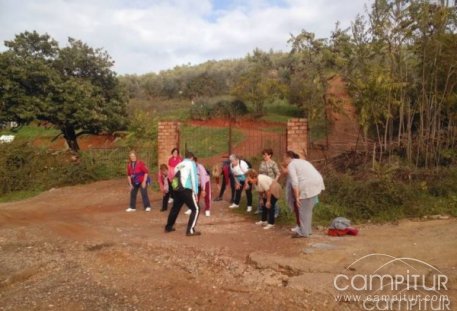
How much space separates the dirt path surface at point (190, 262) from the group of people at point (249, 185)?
0.37 metres

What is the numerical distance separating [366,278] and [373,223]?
3944 millimetres

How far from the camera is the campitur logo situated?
495cm

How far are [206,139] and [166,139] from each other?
8343 millimetres

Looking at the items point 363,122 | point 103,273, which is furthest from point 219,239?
point 363,122

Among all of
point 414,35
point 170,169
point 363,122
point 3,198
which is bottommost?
point 3,198

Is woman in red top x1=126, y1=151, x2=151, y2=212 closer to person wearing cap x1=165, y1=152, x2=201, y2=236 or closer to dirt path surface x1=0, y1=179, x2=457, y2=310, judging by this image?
dirt path surface x1=0, y1=179, x2=457, y2=310

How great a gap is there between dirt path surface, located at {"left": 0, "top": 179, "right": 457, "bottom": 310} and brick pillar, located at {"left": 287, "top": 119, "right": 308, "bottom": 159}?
3.24 meters

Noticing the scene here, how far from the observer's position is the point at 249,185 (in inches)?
396

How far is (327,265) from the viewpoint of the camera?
6211 millimetres

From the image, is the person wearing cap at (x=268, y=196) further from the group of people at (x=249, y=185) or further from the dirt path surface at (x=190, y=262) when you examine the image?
the dirt path surface at (x=190, y=262)

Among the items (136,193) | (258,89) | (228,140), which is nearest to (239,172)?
(136,193)

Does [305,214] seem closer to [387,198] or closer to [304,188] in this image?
[304,188]

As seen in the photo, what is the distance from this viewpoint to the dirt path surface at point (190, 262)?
5324mm

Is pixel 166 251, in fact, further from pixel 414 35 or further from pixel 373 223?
pixel 414 35
